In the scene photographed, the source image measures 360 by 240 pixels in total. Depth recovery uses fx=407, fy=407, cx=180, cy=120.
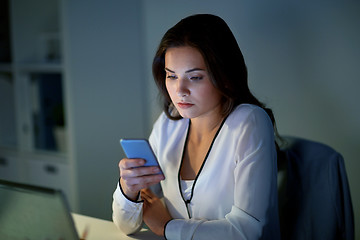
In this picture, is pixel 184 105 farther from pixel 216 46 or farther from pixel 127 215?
pixel 127 215

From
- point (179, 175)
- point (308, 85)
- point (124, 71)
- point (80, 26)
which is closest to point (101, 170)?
point (124, 71)

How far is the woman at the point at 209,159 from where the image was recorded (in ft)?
3.17

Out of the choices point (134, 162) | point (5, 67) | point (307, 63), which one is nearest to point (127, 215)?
point (134, 162)

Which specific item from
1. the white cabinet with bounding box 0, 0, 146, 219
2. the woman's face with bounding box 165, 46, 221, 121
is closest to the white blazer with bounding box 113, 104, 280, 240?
the woman's face with bounding box 165, 46, 221, 121

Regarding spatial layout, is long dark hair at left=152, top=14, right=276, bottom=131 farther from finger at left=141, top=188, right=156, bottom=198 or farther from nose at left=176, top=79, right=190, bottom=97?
finger at left=141, top=188, right=156, bottom=198

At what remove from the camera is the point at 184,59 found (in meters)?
0.99

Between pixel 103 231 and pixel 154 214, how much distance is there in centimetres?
15

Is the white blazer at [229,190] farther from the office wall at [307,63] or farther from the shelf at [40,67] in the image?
the shelf at [40,67]

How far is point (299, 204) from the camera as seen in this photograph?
113 cm

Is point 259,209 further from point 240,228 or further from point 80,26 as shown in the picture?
point 80,26

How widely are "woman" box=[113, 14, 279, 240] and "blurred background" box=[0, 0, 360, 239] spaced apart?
0.89ft

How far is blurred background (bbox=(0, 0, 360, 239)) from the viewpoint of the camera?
140cm

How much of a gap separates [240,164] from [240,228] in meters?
0.15

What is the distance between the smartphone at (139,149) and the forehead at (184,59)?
0.21m
